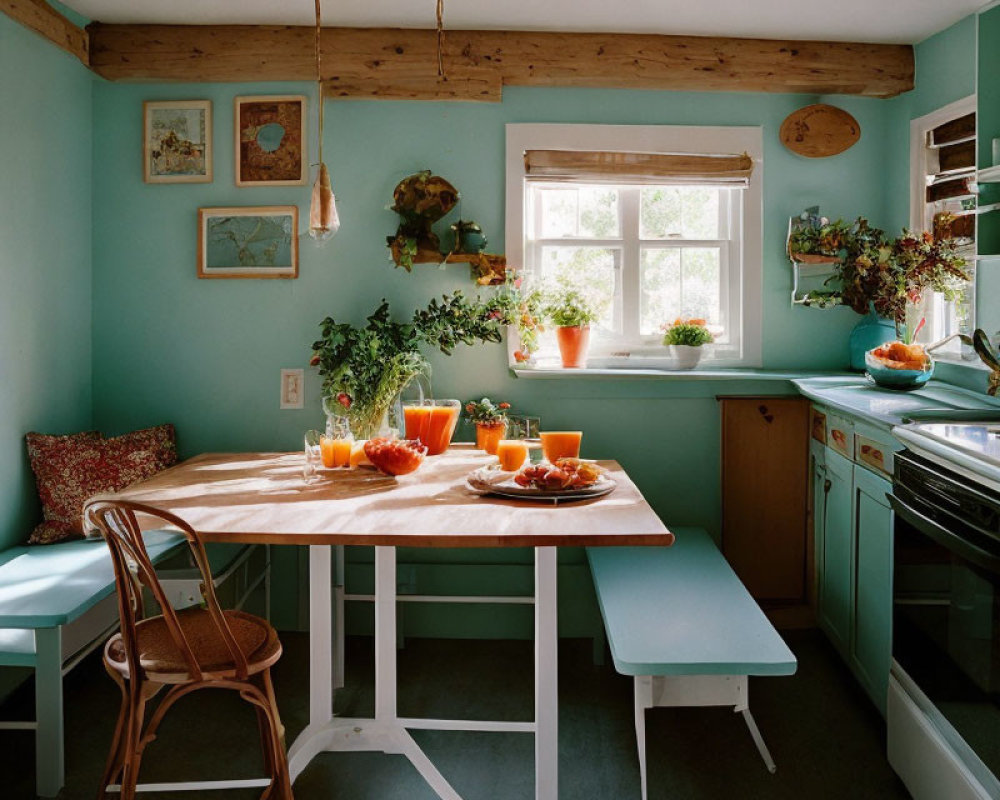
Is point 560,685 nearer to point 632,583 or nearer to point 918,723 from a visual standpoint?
point 632,583

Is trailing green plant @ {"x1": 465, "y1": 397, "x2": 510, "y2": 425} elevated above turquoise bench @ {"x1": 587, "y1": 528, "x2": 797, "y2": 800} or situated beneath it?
elevated above

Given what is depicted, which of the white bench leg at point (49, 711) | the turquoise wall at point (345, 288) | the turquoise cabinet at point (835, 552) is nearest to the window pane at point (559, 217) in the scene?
the turquoise wall at point (345, 288)

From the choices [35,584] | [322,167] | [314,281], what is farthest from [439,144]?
[35,584]

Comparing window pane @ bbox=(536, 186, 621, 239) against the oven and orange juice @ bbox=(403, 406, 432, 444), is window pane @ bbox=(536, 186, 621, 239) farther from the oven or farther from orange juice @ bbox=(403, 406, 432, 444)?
the oven

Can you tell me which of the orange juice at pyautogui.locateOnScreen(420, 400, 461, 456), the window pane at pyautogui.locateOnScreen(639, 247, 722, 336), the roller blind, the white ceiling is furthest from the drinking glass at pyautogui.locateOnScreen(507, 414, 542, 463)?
the white ceiling

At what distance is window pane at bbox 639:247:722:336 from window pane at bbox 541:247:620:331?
0.14 metres

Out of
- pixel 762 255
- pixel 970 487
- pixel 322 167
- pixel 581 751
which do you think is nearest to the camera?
pixel 970 487

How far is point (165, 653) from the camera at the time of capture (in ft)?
6.61

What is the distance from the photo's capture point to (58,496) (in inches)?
117

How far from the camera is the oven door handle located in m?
1.79

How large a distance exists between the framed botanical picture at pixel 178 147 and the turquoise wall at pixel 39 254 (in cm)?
26

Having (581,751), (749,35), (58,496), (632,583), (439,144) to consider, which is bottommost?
(581,751)

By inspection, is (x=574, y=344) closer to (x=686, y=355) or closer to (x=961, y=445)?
(x=686, y=355)

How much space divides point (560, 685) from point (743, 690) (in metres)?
0.95
